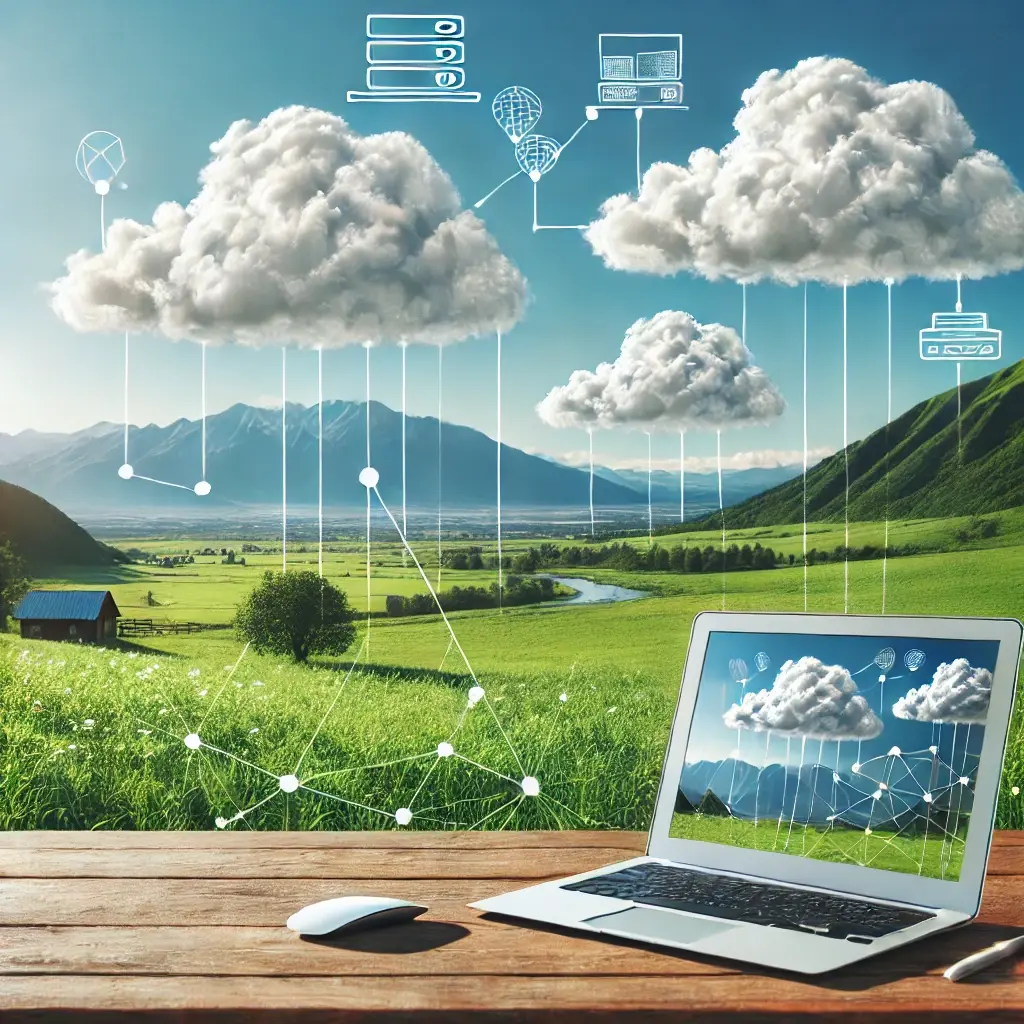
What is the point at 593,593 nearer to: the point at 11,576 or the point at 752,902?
the point at 11,576

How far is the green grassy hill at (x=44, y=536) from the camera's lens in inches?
119

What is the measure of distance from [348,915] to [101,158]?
249 cm

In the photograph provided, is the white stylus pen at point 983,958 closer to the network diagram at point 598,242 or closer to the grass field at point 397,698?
the grass field at point 397,698

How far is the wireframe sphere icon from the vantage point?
2988mm

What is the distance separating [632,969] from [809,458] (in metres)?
2.19

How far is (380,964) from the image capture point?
0.96m

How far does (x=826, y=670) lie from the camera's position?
119cm

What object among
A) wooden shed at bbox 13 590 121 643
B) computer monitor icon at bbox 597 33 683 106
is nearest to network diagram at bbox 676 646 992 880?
computer monitor icon at bbox 597 33 683 106

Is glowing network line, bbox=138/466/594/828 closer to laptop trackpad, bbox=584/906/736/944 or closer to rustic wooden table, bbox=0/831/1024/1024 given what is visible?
rustic wooden table, bbox=0/831/1024/1024

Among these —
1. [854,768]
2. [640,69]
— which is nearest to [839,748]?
[854,768]

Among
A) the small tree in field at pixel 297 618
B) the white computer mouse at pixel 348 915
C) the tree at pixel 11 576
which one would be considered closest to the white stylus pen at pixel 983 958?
the white computer mouse at pixel 348 915

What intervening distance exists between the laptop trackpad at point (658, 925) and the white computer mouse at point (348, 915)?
6.9 inches

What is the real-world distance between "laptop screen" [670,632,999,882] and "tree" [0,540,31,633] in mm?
2309

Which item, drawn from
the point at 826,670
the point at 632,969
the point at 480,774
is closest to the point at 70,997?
the point at 632,969
